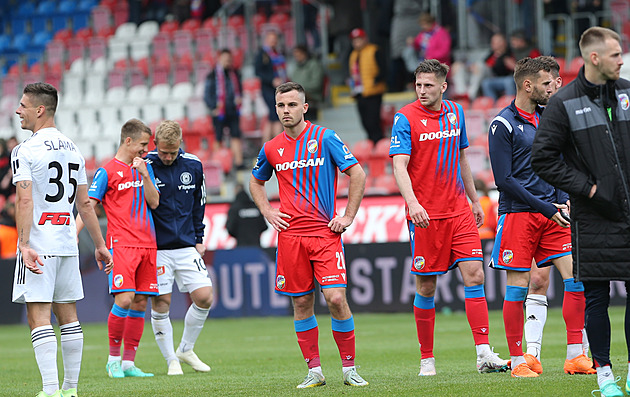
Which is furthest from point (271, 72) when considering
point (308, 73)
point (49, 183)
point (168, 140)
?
point (49, 183)

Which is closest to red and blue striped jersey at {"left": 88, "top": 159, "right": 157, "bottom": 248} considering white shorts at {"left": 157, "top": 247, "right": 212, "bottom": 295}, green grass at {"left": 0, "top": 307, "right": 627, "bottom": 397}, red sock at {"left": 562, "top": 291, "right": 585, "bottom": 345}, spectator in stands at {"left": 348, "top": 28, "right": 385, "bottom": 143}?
white shorts at {"left": 157, "top": 247, "right": 212, "bottom": 295}

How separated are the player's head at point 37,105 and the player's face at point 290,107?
1680 millimetres

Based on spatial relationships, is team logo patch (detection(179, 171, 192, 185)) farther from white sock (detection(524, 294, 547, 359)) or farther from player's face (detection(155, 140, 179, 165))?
white sock (detection(524, 294, 547, 359))

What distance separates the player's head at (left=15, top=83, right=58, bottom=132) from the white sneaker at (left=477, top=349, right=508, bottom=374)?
3.79 metres

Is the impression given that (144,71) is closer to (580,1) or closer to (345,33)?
(345,33)

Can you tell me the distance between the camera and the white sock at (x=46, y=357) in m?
7.19

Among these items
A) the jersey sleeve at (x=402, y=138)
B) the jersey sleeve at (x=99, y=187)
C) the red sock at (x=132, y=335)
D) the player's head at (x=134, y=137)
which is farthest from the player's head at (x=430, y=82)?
the red sock at (x=132, y=335)

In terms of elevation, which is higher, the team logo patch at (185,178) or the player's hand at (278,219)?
the team logo patch at (185,178)

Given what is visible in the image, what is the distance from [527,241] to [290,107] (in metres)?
2.11

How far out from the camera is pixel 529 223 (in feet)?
26.2

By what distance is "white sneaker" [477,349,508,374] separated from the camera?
26.6 ft

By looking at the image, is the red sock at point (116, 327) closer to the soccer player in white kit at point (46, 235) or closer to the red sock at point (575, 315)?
the soccer player in white kit at point (46, 235)

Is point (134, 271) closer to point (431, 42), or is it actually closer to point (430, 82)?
point (430, 82)

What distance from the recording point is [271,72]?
69.3 ft
